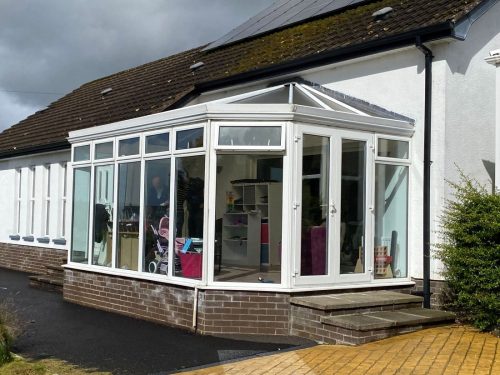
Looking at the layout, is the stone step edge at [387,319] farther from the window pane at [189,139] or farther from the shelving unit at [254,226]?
the window pane at [189,139]

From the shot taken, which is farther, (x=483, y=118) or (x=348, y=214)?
(x=483, y=118)

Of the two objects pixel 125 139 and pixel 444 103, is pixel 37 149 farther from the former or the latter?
pixel 444 103

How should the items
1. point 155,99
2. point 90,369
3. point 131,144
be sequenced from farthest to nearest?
point 155,99
point 131,144
point 90,369

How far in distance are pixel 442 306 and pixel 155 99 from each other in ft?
30.2

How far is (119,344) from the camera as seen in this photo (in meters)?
8.44

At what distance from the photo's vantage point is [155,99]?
1608 cm

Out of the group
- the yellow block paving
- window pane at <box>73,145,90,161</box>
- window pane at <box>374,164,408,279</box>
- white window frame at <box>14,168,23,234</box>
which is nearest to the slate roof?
white window frame at <box>14,168,23,234</box>

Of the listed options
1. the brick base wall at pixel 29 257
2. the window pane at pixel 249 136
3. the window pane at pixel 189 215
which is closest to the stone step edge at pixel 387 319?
the window pane at pixel 189 215

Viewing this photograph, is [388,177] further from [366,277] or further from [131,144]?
[131,144]

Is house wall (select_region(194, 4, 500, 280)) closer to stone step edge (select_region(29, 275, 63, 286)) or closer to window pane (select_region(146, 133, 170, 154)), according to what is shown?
window pane (select_region(146, 133, 170, 154))

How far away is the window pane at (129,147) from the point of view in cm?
1073

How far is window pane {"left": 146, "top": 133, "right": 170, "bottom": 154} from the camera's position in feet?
33.1

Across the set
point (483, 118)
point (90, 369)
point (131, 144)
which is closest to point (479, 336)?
point (483, 118)

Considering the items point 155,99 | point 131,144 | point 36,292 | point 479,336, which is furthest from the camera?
point 155,99
